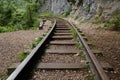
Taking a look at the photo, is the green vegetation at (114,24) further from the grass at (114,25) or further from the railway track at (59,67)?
the railway track at (59,67)

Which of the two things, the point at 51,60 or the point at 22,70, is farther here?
the point at 51,60

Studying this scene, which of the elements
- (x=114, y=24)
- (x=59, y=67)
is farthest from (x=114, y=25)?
(x=59, y=67)

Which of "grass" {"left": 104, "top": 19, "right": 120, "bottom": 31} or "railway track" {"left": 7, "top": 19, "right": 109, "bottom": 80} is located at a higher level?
"railway track" {"left": 7, "top": 19, "right": 109, "bottom": 80}

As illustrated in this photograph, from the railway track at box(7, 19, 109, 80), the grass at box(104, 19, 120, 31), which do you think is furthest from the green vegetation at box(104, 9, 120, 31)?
the railway track at box(7, 19, 109, 80)

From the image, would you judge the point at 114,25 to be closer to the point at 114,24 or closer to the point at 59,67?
the point at 114,24

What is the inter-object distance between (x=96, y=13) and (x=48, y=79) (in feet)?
38.0

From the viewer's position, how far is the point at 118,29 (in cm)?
1037

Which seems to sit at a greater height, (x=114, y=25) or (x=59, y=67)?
(x=59, y=67)

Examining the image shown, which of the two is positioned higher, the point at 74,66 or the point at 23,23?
the point at 74,66

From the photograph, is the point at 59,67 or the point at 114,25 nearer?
the point at 59,67

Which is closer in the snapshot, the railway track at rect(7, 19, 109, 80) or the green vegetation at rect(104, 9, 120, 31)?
the railway track at rect(7, 19, 109, 80)

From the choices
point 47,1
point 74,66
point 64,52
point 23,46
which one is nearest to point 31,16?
point 23,46

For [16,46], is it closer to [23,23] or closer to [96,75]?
[96,75]

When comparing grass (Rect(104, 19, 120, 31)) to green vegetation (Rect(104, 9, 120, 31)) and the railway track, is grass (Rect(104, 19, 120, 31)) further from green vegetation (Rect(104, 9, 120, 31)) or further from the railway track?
the railway track
